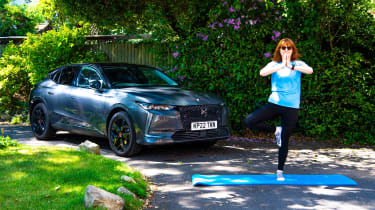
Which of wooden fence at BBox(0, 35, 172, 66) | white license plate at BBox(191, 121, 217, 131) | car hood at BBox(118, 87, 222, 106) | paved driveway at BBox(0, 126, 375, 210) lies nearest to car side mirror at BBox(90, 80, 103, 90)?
car hood at BBox(118, 87, 222, 106)

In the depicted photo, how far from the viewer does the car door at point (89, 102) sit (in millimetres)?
7939

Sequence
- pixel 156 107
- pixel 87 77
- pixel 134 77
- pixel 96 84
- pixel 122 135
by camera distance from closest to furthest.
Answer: pixel 156 107, pixel 122 135, pixel 96 84, pixel 134 77, pixel 87 77

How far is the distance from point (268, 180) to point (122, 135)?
2.87 meters

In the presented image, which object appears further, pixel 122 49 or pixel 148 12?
pixel 122 49

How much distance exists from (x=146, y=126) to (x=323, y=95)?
4317 mm

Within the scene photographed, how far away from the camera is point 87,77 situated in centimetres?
859

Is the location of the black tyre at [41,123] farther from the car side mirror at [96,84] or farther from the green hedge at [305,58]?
the green hedge at [305,58]

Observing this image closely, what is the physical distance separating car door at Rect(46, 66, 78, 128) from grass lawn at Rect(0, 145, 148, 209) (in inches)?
62.5

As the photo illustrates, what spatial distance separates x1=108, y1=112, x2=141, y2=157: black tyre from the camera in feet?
24.2

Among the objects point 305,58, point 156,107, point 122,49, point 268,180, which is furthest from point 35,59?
point 268,180

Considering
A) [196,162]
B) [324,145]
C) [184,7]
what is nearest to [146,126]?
[196,162]

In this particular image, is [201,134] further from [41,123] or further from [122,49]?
[122,49]

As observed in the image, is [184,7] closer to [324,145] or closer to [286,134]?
[324,145]

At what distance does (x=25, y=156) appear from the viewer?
6.60 meters
